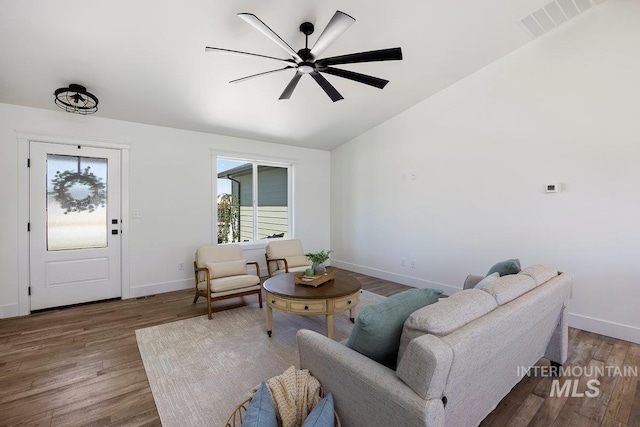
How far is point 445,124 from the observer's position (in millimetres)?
4305

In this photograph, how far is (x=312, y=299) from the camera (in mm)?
2711

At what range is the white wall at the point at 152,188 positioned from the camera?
348 centimetres

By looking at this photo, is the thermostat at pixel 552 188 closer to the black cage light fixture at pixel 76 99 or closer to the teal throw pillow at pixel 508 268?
the teal throw pillow at pixel 508 268

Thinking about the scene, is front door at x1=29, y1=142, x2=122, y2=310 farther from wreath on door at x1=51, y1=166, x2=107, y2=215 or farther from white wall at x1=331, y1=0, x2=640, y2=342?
white wall at x1=331, y1=0, x2=640, y2=342

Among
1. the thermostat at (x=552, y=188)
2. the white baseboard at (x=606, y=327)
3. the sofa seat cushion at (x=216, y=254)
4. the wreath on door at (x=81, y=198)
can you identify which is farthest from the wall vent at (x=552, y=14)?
the wreath on door at (x=81, y=198)

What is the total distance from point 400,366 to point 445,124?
4049 millimetres

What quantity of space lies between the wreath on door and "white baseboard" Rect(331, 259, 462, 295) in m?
4.39

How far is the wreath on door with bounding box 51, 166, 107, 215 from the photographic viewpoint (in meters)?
3.78

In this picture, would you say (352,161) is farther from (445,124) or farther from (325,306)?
(325,306)

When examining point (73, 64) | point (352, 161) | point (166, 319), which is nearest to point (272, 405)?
point (166, 319)

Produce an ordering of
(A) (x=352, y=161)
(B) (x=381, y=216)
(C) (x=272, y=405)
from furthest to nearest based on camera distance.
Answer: (A) (x=352, y=161) → (B) (x=381, y=216) → (C) (x=272, y=405)

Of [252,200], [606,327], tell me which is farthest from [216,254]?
[606,327]

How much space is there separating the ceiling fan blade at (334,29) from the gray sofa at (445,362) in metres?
1.87

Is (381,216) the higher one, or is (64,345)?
(381,216)
